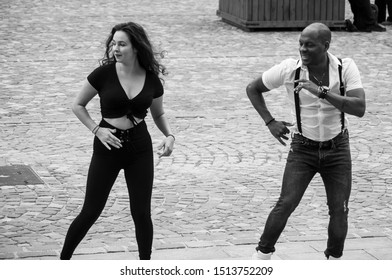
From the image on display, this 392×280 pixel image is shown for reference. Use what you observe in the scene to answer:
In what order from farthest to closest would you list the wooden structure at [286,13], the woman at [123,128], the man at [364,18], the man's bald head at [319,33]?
the man at [364,18], the wooden structure at [286,13], the woman at [123,128], the man's bald head at [319,33]

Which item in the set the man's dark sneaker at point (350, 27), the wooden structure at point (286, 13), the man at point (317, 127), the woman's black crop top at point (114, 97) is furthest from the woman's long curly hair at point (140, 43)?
the man's dark sneaker at point (350, 27)

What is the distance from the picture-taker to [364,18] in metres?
20.6

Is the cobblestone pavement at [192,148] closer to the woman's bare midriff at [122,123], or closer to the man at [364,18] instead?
the man at [364,18]

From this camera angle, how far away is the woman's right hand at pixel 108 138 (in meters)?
6.46

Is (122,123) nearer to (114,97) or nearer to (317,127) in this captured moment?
(114,97)

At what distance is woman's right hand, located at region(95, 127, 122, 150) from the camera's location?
21.2 feet

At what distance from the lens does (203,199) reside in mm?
9164

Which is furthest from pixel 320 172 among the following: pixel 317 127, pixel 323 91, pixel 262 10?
pixel 262 10

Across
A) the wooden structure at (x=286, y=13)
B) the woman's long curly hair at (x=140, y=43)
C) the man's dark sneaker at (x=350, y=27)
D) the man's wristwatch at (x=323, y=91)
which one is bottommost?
the man's dark sneaker at (x=350, y=27)

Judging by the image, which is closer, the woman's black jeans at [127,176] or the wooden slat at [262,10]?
the woman's black jeans at [127,176]

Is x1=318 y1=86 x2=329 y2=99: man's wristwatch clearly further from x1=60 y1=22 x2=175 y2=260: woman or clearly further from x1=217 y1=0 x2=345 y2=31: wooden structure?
x1=217 y1=0 x2=345 y2=31: wooden structure

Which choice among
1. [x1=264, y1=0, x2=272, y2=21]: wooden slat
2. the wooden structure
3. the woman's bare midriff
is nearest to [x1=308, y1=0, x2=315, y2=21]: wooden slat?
the wooden structure
